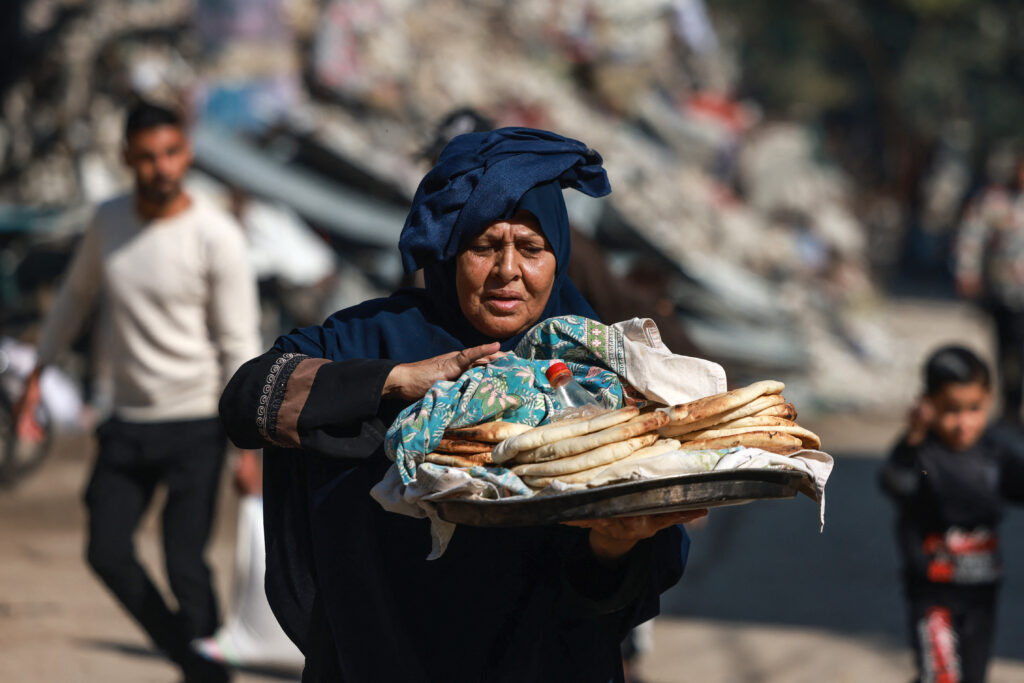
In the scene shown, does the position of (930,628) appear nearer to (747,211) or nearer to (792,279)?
(792,279)

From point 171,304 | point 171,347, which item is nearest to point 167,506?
point 171,347

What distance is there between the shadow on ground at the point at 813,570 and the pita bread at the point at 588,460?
382cm

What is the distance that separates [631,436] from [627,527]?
8.0 inches

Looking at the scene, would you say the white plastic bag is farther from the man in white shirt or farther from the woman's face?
the woman's face

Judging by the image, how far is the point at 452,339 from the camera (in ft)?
7.88

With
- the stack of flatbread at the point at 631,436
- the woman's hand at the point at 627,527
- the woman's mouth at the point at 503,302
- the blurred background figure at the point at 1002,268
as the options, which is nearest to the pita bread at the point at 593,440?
the stack of flatbread at the point at 631,436

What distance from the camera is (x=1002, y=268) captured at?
9.05 metres

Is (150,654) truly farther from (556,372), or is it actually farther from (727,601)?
(556,372)

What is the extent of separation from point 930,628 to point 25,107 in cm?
979

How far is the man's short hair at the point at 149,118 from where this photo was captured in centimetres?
406

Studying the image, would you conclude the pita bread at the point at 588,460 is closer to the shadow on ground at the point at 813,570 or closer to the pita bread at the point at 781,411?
the pita bread at the point at 781,411

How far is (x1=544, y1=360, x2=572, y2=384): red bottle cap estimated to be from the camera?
2.18 meters

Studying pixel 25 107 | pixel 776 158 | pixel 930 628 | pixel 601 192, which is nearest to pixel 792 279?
pixel 776 158

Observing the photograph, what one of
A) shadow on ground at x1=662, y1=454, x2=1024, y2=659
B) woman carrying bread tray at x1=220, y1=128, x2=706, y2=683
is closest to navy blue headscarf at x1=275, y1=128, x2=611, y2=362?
woman carrying bread tray at x1=220, y1=128, x2=706, y2=683
